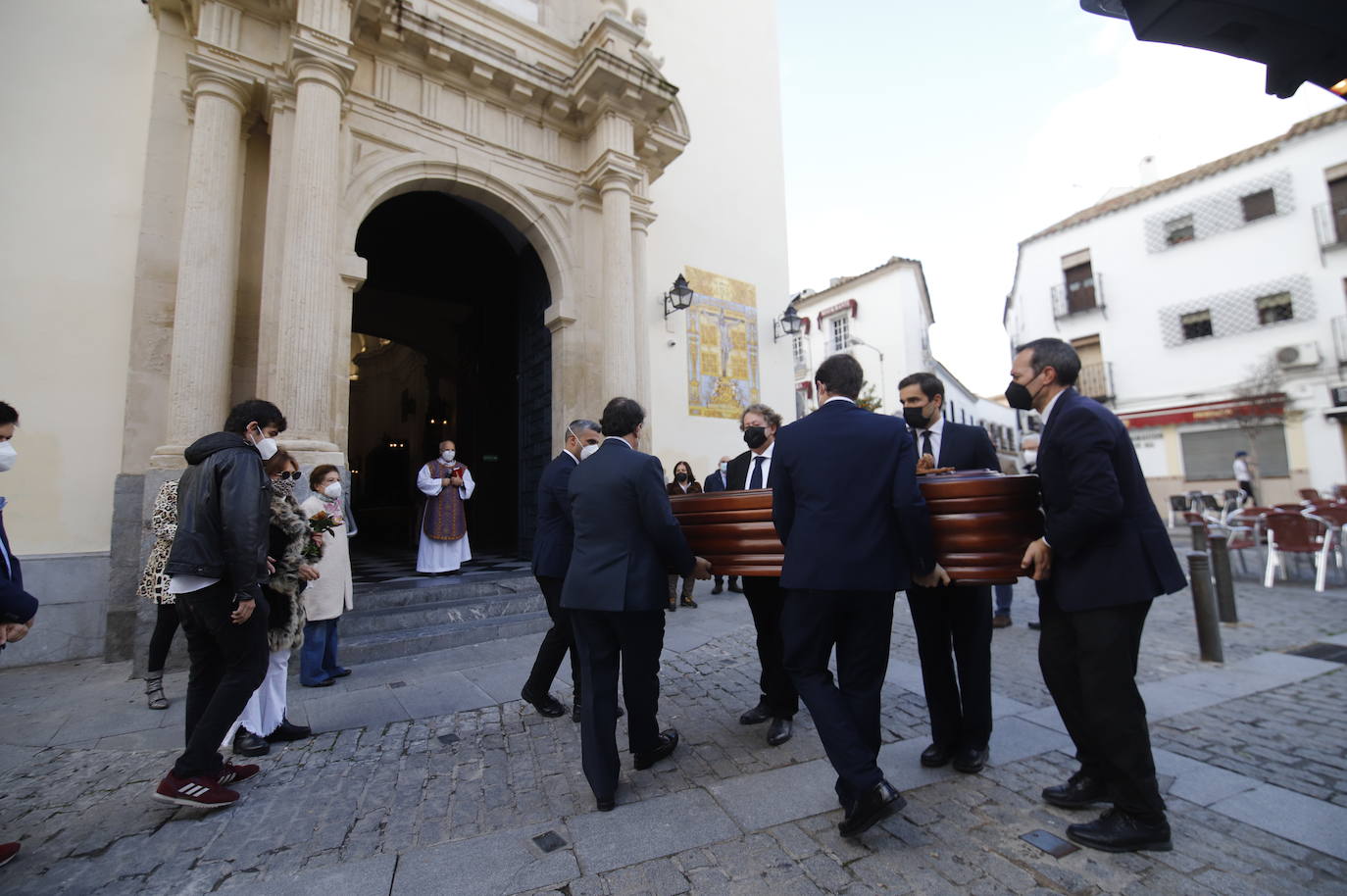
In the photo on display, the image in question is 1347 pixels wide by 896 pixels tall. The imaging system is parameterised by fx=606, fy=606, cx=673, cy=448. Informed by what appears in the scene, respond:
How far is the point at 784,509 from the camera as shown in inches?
108

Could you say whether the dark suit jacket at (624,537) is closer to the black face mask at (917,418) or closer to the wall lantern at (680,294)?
the black face mask at (917,418)

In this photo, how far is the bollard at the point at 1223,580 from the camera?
588cm

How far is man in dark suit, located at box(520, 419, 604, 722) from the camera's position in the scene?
12.6ft

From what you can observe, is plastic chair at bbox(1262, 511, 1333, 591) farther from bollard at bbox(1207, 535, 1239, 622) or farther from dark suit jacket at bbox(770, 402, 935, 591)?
dark suit jacket at bbox(770, 402, 935, 591)

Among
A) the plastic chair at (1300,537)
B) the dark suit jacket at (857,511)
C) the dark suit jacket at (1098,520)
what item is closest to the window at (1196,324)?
the plastic chair at (1300,537)

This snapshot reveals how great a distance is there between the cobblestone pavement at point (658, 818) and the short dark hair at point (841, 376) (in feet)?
6.03

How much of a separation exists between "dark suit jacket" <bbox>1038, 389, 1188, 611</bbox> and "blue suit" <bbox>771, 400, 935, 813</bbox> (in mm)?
523

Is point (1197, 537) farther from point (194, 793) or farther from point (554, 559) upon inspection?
point (194, 793)

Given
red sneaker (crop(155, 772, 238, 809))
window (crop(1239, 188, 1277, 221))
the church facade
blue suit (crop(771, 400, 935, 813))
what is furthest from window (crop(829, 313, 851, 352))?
red sneaker (crop(155, 772, 238, 809))

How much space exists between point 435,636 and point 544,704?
2.13m

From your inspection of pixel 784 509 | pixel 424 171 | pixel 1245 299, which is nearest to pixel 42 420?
pixel 424 171

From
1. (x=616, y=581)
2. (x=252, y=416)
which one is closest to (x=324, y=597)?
(x=252, y=416)

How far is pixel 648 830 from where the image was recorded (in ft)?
8.17

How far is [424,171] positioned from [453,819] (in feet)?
24.7
